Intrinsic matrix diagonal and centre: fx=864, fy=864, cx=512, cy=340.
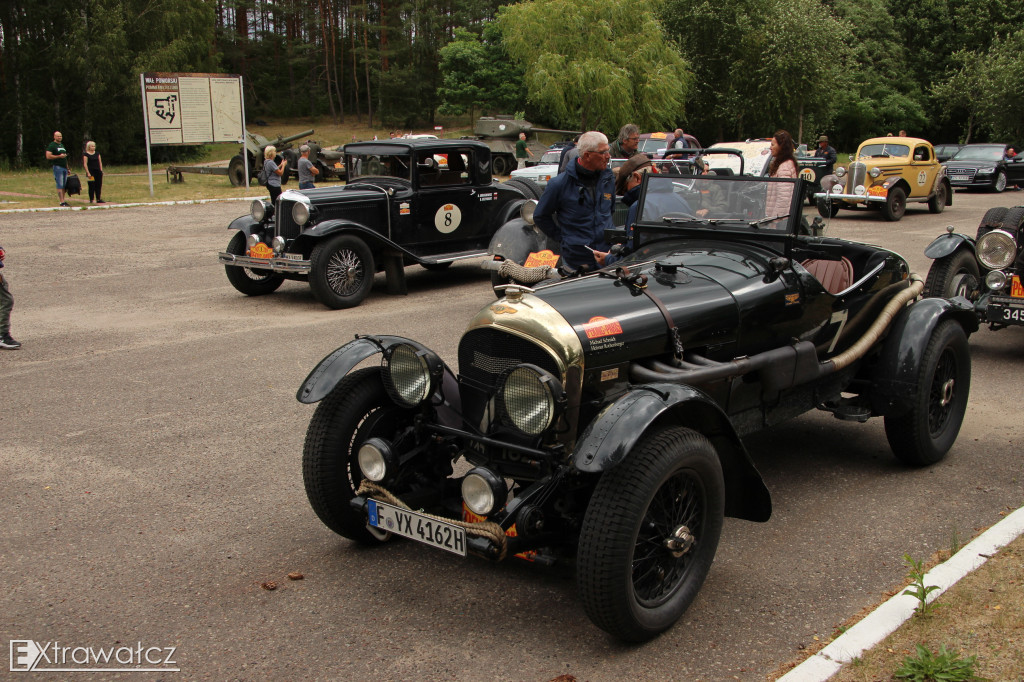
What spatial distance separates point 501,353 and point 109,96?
122 feet

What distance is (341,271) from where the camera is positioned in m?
10.5

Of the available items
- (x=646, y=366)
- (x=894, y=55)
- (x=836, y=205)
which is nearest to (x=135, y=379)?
(x=646, y=366)

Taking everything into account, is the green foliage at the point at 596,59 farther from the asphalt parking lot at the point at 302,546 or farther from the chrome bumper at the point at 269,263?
the asphalt parking lot at the point at 302,546

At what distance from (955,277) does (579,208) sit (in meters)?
4.25

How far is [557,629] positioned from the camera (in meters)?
3.57

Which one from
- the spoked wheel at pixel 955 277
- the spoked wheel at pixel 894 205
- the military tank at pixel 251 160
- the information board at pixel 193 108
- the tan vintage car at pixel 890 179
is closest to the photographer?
the spoked wheel at pixel 955 277

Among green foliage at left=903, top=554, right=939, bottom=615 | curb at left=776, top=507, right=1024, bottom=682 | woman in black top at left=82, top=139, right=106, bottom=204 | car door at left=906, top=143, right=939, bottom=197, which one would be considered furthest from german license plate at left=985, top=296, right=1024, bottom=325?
woman in black top at left=82, top=139, right=106, bottom=204

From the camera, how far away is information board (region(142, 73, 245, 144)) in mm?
22266

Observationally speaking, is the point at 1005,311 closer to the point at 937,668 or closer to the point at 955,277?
the point at 955,277

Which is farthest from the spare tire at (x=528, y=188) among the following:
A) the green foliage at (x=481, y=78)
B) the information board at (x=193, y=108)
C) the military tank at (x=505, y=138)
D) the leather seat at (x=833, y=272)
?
the green foliage at (x=481, y=78)

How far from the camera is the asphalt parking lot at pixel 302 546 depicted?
11.3ft

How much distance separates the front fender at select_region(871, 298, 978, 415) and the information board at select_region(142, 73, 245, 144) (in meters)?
20.9

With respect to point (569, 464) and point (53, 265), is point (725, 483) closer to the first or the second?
point (569, 464)

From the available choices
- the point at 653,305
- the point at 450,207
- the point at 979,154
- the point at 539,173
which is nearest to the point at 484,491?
the point at 653,305
